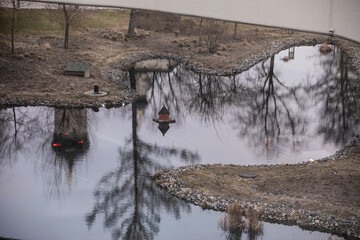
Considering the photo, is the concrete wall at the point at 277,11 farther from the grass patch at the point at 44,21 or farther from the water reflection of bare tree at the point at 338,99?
the grass patch at the point at 44,21

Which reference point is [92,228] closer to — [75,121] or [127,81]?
[75,121]

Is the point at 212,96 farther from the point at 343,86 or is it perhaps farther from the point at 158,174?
the point at 158,174

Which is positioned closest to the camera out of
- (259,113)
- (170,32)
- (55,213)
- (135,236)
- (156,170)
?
(135,236)

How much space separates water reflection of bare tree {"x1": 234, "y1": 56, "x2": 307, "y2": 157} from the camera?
1078 inches

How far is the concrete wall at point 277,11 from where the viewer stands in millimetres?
12297

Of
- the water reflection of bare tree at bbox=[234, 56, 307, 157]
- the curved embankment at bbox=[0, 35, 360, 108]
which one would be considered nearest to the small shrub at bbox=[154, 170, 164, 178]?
the water reflection of bare tree at bbox=[234, 56, 307, 157]

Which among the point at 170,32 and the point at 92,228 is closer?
the point at 92,228

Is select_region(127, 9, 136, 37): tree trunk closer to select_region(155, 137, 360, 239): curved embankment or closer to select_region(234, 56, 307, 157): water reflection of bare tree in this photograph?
select_region(234, 56, 307, 157): water reflection of bare tree

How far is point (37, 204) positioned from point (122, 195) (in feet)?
9.51

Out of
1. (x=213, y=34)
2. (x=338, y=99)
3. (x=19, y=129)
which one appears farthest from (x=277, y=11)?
(x=213, y=34)

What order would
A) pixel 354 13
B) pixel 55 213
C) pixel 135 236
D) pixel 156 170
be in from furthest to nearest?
pixel 156 170, pixel 55 213, pixel 135 236, pixel 354 13

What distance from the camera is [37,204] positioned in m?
19.6

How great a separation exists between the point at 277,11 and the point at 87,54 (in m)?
29.3

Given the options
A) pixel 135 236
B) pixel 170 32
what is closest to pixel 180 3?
pixel 135 236
